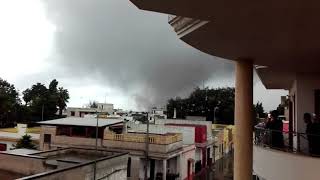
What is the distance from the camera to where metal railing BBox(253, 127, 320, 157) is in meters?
9.29

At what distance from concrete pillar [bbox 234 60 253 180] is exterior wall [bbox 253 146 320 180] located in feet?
2.22

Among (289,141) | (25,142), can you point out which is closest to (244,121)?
(289,141)

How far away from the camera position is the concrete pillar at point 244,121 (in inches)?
422

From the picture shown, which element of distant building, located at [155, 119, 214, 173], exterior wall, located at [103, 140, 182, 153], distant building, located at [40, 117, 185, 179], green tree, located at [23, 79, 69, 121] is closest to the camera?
exterior wall, located at [103, 140, 182, 153]

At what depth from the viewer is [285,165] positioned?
10117 millimetres

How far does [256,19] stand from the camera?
6535 millimetres

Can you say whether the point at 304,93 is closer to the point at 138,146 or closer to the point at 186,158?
the point at 138,146

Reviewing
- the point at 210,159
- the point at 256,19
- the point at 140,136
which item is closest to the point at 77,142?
the point at 140,136

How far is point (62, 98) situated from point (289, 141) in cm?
9026

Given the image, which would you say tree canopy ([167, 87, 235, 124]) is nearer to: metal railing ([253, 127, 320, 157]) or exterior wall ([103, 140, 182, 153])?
exterior wall ([103, 140, 182, 153])

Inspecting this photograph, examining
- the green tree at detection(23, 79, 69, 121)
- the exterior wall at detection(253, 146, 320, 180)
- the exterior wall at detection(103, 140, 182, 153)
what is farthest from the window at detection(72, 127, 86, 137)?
the green tree at detection(23, 79, 69, 121)

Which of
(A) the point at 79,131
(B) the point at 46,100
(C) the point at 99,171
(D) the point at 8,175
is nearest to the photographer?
(C) the point at 99,171

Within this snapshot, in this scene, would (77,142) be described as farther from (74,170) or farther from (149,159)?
(74,170)

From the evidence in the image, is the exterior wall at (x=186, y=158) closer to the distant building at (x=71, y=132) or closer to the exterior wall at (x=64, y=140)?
the distant building at (x=71, y=132)
